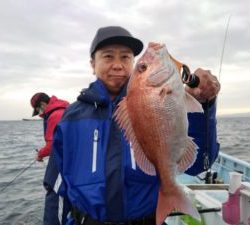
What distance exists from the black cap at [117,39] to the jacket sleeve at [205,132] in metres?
0.68

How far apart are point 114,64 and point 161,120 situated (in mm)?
892

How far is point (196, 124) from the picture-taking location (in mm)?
2893

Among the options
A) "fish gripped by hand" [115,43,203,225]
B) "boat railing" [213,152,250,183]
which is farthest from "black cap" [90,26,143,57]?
"boat railing" [213,152,250,183]

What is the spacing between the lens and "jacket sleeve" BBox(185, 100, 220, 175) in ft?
9.25

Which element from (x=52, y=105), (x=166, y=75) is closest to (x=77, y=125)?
(x=166, y=75)

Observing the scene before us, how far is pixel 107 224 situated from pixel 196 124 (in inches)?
37.5

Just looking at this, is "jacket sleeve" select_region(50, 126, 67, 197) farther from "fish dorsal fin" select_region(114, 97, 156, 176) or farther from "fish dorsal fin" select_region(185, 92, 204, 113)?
"fish dorsal fin" select_region(185, 92, 204, 113)

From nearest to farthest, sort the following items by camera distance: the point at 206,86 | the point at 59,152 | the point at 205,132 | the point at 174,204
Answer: the point at 174,204
the point at 206,86
the point at 205,132
the point at 59,152

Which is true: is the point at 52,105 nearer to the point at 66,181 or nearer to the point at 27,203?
the point at 66,181

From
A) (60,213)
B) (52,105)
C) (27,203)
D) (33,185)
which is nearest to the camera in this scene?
(60,213)

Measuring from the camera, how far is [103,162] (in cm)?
296

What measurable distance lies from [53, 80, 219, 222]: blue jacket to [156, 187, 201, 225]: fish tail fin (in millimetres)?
472

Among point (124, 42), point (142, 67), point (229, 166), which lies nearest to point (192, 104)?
point (142, 67)

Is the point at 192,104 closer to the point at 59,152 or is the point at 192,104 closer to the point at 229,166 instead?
the point at 59,152
